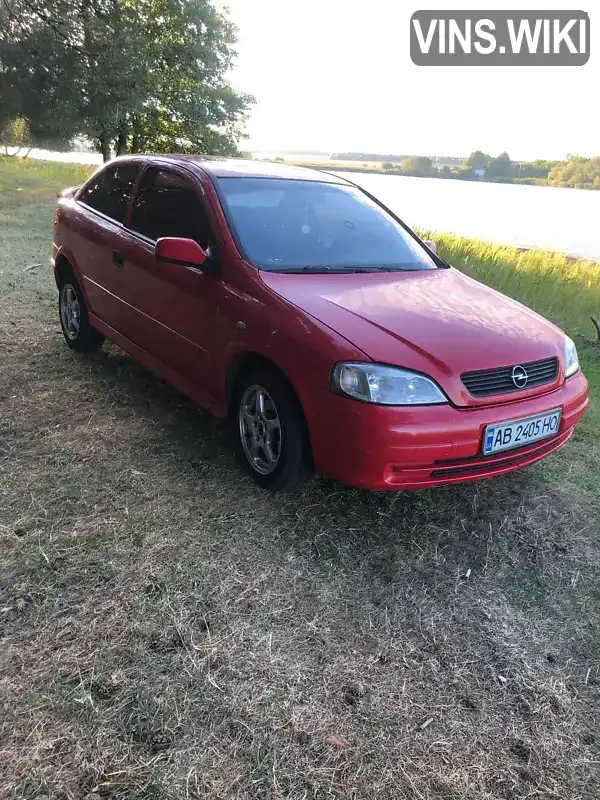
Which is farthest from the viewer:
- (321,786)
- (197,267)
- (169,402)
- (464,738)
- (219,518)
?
(169,402)

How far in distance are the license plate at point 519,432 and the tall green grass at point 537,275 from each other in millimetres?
5044

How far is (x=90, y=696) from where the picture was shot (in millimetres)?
2033

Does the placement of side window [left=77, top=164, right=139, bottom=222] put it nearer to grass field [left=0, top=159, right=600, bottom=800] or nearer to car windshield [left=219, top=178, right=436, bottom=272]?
car windshield [left=219, top=178, right=436, bottom=272]

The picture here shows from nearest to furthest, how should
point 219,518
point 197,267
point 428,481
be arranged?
point 428,481 → point 219,518 → point 197,267

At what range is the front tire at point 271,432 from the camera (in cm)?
297

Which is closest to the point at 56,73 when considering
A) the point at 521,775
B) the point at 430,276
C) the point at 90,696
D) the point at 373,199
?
the point at 373,199

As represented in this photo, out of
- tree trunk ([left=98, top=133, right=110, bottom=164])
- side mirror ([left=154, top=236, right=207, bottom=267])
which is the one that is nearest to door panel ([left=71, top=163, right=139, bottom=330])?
side mirror ([left=154, top=236, right=207, bottom=267])

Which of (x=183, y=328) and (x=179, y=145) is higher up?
(x=179, y=145)

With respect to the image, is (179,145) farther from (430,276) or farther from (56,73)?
(430,276)

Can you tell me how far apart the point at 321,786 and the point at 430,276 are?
2.76 m

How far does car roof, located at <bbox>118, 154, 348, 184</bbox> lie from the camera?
12.9 feet

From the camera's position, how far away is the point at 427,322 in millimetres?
3014

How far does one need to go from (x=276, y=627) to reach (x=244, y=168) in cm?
287

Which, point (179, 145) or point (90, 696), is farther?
point (179, 145)
